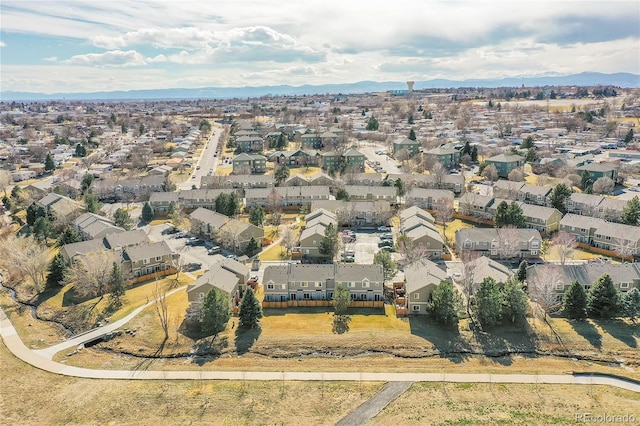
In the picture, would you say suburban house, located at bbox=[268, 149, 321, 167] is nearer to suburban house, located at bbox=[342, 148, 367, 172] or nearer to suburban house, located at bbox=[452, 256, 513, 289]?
suburban house, located at bbox=[342, 148, 367, 172]

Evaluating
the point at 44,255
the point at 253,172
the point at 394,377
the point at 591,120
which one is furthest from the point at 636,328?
the point at 591,120

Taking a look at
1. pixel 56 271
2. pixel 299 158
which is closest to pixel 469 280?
pixel 56 271

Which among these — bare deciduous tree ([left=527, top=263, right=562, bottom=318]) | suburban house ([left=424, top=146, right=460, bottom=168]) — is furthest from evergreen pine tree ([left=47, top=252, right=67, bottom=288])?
suburban house ([left=424, top=146, right=460, bottom=168])

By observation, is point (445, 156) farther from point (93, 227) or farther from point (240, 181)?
point (93, 227)

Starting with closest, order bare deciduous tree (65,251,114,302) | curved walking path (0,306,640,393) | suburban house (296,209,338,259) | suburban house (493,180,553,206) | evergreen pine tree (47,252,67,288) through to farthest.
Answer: curved walking path (0,306,640,393), bare deciduous tree (65,251,114,302), evergreen pine tree (47,252,67,288), suburban house (296,209,338,259), suburban house (493,180,553,206)

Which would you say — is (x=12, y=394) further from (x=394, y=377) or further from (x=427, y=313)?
(x=427, y=313)

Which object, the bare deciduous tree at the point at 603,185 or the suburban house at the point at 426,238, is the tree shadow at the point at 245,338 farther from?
the bare deciduous tree at the point at 603,185
